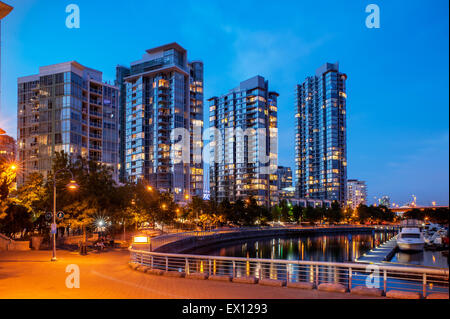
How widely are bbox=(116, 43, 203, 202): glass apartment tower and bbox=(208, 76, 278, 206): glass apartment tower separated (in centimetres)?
3566

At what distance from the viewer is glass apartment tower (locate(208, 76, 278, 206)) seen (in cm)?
16050

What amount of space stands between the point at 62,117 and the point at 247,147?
305 feet

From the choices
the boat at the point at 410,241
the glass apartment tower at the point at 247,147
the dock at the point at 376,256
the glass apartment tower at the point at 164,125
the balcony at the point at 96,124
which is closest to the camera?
the dock at the point at 376,256

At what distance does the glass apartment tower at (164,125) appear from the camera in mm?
122625

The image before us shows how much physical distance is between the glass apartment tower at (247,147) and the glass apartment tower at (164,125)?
3566cm

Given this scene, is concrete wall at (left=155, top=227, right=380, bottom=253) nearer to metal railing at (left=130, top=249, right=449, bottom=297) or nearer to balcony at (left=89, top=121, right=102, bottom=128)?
metal railing at (left=130, top=249, right=449, bottom=297)

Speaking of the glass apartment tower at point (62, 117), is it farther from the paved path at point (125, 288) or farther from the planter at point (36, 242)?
the paved path at point (125, 288)

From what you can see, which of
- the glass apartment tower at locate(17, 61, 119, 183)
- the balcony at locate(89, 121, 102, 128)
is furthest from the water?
the balcony at locate(89, 121, 102, 128)

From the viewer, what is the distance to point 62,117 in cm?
8362

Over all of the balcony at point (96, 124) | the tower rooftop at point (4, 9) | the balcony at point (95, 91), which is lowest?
the tower rooftop at point (4, 9)

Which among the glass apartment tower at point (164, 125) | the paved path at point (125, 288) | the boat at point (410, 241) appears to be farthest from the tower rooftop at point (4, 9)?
the glass apartment tower at point (164, 125)

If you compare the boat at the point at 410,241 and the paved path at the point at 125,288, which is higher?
the paved path at the point at 125,288
